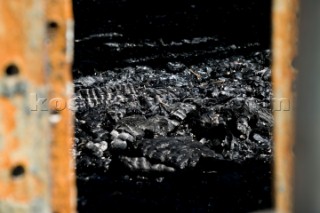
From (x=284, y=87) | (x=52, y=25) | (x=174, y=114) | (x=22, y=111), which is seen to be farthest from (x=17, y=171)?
(x=174, y=114)

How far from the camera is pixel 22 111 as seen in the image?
110 cm

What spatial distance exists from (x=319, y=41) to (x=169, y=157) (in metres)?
3.90

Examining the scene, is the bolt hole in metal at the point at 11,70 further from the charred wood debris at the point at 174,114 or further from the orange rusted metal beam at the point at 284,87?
the charred wood debris at the point at 174,114

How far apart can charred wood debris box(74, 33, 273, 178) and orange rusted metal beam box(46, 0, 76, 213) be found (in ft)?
12.0

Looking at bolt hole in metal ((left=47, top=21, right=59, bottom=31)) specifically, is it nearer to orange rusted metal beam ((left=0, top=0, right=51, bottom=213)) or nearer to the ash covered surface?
orange rusted metal beam ((left=0, top=0, right=51, bottom=213))

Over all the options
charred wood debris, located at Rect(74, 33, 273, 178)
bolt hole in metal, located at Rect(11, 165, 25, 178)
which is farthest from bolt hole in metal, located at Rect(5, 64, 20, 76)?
charred wood debris, located at Rect(74, 33, 273, 178)

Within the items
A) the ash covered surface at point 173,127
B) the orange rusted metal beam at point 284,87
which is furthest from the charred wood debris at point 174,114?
the orange rusted metal beam at point 284,87

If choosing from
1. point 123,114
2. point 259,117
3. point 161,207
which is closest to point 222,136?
point 259,117

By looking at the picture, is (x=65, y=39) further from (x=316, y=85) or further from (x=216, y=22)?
(x=216, y=22)

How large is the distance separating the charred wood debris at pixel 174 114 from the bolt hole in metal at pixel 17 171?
147 inches

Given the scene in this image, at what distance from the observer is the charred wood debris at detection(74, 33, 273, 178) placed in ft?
16.8

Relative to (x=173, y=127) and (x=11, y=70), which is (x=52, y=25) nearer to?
(x=11, y=70)

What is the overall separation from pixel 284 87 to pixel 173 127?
4.51 metres

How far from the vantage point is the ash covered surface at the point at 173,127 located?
4613 mm
